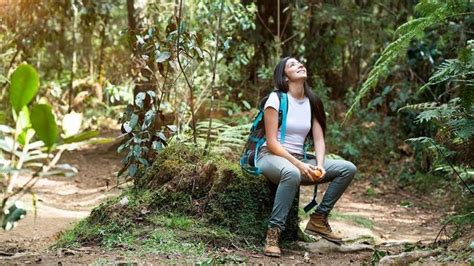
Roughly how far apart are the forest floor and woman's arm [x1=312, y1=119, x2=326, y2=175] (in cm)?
69

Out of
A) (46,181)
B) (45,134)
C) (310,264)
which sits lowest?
(46,181)

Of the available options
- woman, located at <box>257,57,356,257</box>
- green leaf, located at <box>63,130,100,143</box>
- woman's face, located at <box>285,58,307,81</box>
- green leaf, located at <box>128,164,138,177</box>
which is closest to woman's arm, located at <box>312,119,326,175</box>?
woman, located at <box>257,57,356,257</box>

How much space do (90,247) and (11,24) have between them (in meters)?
8.86

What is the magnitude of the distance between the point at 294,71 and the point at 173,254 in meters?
1.81

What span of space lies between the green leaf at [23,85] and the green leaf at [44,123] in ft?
0.29

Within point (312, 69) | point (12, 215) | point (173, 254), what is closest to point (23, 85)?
point (12, 215)

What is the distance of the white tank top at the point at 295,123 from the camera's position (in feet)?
17.1

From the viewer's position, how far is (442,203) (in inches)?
349

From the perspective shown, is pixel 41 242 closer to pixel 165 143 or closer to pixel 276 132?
pixel 165 143

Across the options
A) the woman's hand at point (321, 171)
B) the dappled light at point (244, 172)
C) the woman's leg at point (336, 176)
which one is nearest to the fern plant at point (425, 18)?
the dappled light at point (244, 172)

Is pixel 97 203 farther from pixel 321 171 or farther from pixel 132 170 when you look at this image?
pixel 321 171

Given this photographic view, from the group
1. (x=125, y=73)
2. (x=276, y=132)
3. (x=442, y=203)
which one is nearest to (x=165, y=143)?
(x=276, y=132)

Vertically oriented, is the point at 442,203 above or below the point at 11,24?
below

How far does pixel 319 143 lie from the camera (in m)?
5.32
